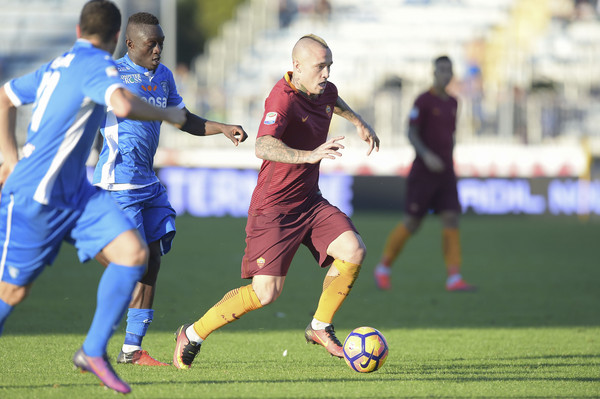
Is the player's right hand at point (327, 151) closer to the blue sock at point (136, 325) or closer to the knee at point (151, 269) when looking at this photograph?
the knee at point (151, 269)

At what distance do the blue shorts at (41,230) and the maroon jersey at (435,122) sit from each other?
6.34 m

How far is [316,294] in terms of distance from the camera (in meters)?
10.1

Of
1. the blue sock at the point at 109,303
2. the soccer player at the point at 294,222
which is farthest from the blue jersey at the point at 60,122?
the soccer player at the point at 294,222

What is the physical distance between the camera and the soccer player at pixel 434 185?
10.6m

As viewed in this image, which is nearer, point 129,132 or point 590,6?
point 129,132

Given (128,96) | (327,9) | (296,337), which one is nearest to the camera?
(128,96)

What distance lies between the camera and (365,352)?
582cm

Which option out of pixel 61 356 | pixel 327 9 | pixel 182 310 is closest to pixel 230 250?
pixel 182 310

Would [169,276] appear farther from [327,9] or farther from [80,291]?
[327,9]

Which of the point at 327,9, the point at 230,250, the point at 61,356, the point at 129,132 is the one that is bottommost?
the point at 230,250

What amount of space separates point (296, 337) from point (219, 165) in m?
11.5

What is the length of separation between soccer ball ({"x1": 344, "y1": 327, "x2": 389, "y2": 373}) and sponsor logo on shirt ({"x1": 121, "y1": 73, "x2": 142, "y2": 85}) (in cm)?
221

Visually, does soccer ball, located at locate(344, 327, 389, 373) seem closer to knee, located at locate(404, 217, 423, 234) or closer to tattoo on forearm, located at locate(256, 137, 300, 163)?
tattoo on forearm, located at locate(256, 137, 300, 163)

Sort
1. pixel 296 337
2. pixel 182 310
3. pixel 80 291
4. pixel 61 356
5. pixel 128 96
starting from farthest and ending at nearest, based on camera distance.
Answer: pixel 80 291, pixel 182 310, pixel 296 337, pixel 61 356, pixel 128 96
